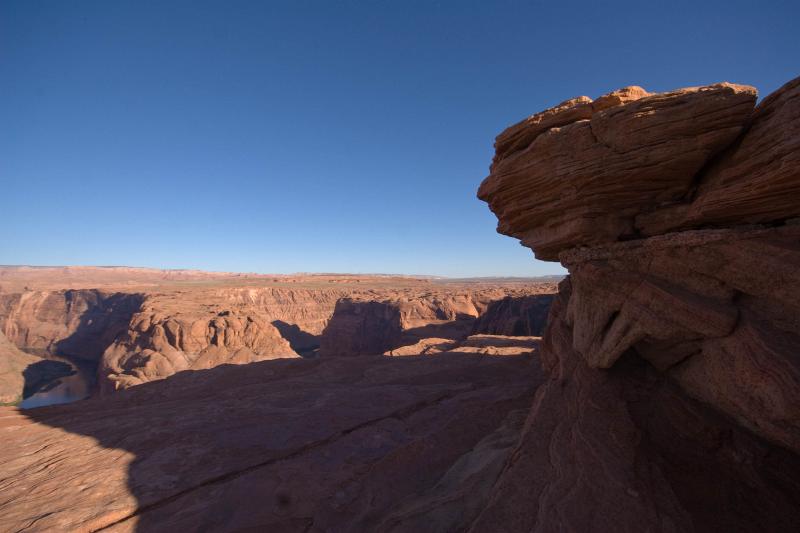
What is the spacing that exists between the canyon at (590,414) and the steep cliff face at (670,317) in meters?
0.03

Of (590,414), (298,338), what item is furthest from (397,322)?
(590,414)

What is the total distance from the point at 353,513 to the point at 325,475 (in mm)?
1692

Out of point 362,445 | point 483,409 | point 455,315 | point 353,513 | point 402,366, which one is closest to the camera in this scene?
point 353,513

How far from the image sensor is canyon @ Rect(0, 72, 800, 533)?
18.0 feet

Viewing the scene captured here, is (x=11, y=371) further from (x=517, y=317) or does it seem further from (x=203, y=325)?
(x=517, y=317)

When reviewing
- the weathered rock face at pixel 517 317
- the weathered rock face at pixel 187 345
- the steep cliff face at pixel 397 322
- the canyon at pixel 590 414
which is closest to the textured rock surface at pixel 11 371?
the weathered rock face at pixel 187 345

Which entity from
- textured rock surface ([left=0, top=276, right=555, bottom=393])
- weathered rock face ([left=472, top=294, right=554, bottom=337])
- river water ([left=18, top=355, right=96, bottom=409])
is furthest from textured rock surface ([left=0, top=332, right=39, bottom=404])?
weathered rock face ([left=472, top=294, right=554, bottom=337])

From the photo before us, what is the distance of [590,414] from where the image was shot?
7137 millimetres

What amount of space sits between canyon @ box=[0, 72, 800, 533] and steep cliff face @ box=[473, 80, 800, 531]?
0.11 ft

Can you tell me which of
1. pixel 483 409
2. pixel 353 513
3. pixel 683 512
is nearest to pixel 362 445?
pixel 353 513

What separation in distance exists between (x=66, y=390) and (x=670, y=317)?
69.3 m

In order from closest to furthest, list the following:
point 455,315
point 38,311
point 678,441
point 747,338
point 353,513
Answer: point 747,338
point 678,441
point 353,513
point 455,315
point 38,311

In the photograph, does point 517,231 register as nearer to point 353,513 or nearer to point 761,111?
point 761,111

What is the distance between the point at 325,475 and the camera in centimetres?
874
